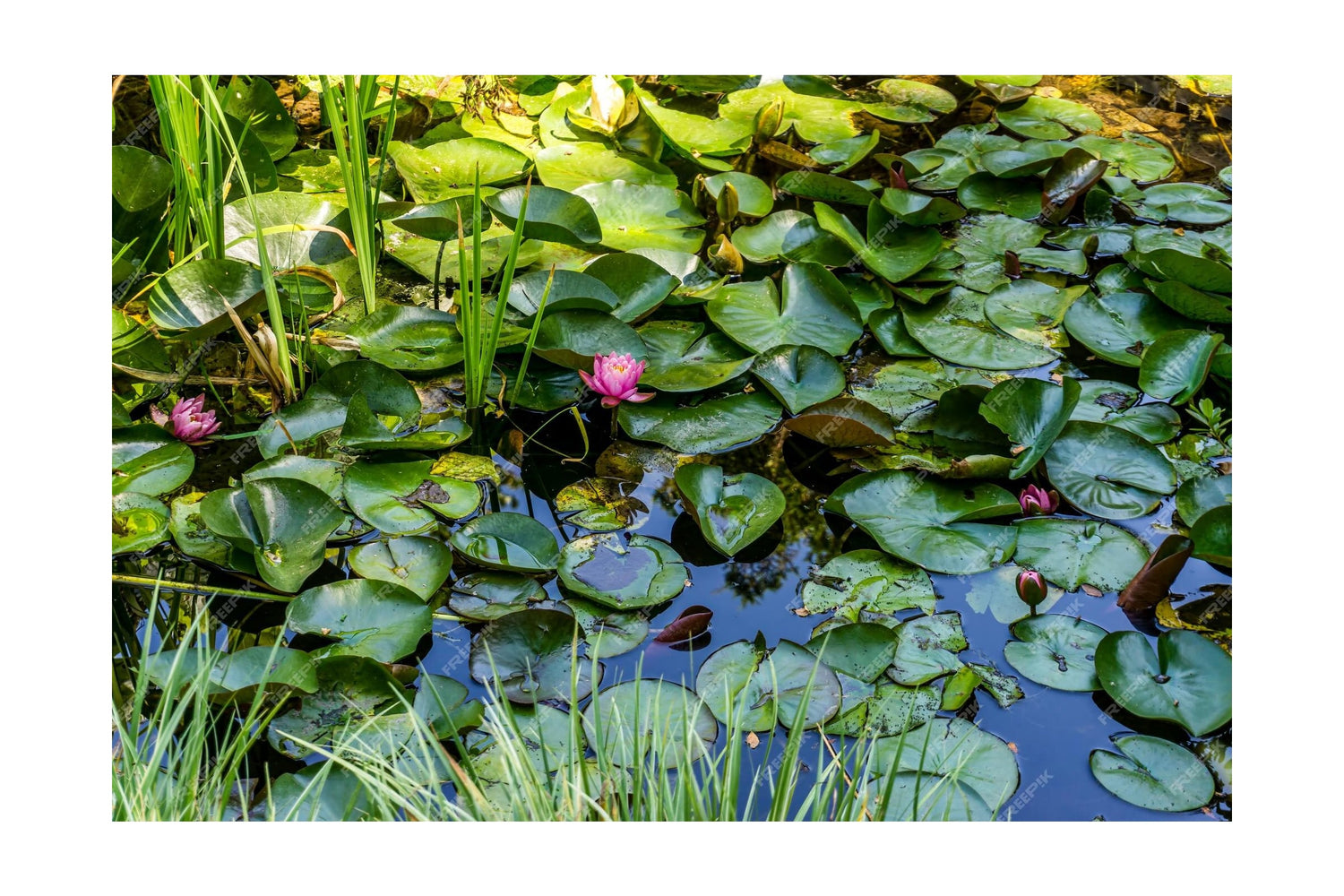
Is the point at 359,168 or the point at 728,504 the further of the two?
the point at 359,168

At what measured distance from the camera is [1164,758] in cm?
184

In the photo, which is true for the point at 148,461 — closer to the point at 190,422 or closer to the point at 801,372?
the point at 190,422

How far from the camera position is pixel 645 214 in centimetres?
330

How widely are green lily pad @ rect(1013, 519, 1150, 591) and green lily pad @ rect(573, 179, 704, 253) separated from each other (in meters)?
1.45

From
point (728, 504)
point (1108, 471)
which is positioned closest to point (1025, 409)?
point (1108, 471)

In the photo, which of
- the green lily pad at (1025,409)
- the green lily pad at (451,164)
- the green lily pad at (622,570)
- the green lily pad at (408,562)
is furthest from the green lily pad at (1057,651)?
the green lily pad at (451,164)

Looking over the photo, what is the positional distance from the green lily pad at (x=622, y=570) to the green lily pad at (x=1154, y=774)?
90 centimetres

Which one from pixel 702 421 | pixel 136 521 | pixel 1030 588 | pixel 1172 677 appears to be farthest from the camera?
pixel 702 421

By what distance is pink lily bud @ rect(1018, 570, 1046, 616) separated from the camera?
82.4 inches

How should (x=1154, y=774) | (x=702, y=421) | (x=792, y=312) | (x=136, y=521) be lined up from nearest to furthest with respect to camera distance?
1. (x=1154, y=774)
2. (x=136, y=521)
3. (x=702, y=421)
4. (x=792, y=312)

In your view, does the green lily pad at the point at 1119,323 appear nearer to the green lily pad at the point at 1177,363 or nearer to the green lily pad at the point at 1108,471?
the green lily pad at the point at 1177,363

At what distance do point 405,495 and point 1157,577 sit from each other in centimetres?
168

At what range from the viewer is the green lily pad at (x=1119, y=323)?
2.86 metres

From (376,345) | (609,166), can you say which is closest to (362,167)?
(376,345)
